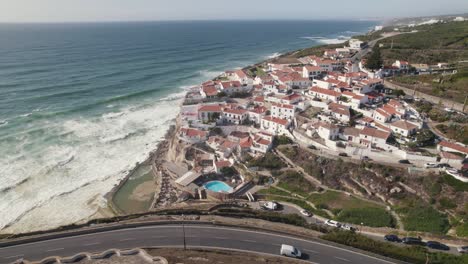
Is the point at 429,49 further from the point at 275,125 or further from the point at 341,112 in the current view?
the point at 275,125

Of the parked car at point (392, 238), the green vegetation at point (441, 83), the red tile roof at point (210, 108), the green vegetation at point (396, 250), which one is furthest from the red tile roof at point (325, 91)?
the green vegetation at point (396, 250)

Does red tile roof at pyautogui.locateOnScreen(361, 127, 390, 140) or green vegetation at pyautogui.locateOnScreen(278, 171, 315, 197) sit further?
red tile roof at pyautogui.locateOnScreen(361, 127, 390, 140)

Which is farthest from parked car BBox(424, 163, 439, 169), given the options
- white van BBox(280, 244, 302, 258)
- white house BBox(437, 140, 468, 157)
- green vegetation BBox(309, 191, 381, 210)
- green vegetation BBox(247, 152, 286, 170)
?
white van BBox(280, 244, 302, 258)

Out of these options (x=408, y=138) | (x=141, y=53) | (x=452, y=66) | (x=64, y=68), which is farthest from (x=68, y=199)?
(x=141, y=53)

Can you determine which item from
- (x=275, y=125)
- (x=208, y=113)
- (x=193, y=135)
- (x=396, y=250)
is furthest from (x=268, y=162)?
(x=396, y=250)

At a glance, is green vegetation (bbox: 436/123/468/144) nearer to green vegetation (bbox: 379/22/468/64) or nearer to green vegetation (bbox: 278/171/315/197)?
green vegetation (bbox: 278/171/315/197)

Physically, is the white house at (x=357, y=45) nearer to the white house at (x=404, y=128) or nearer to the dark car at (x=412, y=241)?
the white house at (x=404, y=128)

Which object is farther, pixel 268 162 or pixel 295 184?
pixel 268 162
